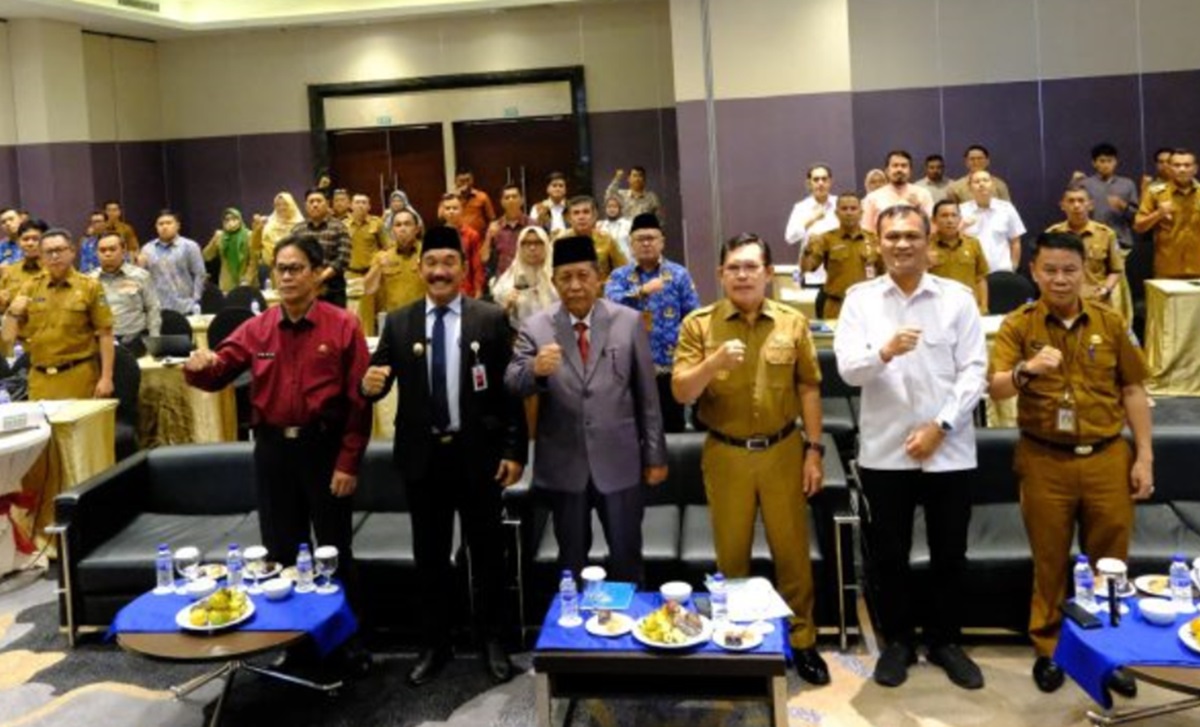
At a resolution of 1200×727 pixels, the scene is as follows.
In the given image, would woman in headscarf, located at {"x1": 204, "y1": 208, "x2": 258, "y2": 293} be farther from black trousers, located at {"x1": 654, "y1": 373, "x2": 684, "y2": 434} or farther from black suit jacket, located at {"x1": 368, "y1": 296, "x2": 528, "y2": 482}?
black suit jacket, located at {"x1": 368, "y1": 296, "x2": 528, "y2": 482}

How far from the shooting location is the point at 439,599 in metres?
4.12

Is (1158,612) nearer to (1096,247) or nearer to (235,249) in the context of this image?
(1096,247)

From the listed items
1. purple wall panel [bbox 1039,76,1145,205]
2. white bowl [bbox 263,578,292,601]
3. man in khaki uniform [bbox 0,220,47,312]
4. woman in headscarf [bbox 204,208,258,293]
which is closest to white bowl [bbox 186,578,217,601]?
white bowl [bbox 263,578,292,601]

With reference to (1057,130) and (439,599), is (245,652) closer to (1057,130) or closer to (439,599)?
(439,599)

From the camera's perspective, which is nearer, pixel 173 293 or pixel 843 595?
pixel 843 595

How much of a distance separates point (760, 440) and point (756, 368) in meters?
0.25

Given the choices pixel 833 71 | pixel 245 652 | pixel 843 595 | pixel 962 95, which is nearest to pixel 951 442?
pixel 843 595

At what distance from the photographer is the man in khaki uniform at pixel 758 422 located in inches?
148

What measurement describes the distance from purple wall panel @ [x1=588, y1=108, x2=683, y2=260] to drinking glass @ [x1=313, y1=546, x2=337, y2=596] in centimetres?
876

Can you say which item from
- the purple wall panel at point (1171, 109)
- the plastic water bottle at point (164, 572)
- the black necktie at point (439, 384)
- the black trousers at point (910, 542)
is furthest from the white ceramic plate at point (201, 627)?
the purple wall panel at point (1171, 109)

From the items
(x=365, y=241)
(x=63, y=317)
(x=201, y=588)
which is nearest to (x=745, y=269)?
(x=201, y=588)

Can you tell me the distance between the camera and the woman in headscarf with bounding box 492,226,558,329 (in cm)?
571

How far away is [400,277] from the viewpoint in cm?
713

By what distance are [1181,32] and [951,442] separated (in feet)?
29.4
